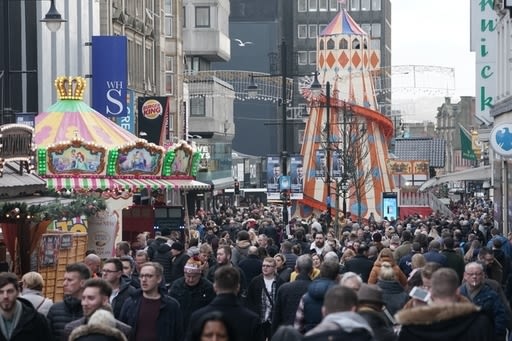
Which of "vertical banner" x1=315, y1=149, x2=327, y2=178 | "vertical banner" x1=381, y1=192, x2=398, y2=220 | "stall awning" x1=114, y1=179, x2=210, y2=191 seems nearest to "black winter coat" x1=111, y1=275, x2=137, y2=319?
"stall awning" x1=114, y1=179, x2=210, y2=191

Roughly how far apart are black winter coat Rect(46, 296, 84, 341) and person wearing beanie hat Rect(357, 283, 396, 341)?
2.46m

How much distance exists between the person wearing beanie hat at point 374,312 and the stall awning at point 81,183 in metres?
23.9

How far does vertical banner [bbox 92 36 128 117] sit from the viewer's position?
5056 cm

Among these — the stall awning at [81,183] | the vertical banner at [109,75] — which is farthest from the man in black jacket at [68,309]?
the vertical banner at [109,75]

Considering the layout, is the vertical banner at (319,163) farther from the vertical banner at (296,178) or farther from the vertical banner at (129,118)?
the vertical banner at (129,118)

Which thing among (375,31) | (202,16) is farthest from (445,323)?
(375,31)

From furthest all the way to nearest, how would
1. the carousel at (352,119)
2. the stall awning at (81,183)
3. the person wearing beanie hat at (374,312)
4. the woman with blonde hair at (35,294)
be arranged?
the carousel at (352,119), the stall awning at (81,183), the woman with blonde hair at (35,294), the person wearing beanie hat at (374,312)

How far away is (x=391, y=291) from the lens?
1516cm

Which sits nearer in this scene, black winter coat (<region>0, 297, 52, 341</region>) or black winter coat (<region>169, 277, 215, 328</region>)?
black winter coat (<region>0, 297, 52, 341</region>)

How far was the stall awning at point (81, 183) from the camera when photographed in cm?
3528

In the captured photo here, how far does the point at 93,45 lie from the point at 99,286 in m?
40.4

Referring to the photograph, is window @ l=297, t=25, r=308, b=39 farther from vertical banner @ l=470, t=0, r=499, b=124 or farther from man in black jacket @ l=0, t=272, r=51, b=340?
man in black jacket @ l=0, t=272, r=51, b=340

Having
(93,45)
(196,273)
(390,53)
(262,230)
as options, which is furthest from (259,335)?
(390,53)

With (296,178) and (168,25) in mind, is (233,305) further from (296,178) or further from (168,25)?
(168,25)
